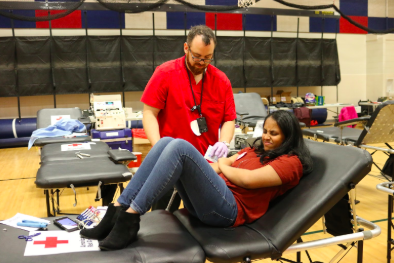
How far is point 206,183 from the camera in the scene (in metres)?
1.50

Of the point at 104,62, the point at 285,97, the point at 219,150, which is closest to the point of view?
the point at 219,150

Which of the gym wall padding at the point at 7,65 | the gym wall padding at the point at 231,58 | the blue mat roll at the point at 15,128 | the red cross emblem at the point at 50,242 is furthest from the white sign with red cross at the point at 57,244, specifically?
the gym wall padding at the point at 231,58

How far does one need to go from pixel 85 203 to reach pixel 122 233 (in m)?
2.29

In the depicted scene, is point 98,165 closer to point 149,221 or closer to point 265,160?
point 149,221

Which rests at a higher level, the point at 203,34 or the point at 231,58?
the point at 231,58

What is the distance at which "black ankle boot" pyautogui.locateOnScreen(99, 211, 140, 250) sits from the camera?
1.36 m

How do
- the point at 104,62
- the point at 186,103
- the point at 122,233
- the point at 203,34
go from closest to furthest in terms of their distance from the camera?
the point at 122,233
the point at 203,34
the point at 186,103
the point at 104,62

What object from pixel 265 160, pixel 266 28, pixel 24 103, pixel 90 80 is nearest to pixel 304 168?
pixel 265 160

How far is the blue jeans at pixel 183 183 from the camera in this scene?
1.41 metres

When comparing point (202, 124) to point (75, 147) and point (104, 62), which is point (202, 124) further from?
point (104, 62)

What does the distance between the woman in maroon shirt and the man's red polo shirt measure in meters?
0.31

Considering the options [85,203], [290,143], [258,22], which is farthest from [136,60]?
[290,143]

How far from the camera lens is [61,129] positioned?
4.33 m

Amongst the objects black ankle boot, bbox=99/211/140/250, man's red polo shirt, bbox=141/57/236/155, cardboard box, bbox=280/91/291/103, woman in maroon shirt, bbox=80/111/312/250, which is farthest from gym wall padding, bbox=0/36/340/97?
black ankle boot, bbox=99/211/140/250
